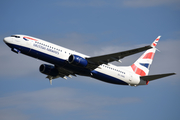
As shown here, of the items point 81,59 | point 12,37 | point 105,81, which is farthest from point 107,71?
point 12,37

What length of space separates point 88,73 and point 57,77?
36.6 ft

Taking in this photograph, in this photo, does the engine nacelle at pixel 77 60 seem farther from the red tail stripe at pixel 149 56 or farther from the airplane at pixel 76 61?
the red tail stripe at pixel 149 56

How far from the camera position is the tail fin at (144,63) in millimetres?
59691

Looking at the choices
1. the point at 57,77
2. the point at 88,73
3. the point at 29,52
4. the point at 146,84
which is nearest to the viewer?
the point at 29,52

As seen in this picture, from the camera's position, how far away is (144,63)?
6194cm

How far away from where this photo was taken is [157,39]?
198 feet

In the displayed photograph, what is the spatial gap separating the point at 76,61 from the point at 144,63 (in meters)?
18.6

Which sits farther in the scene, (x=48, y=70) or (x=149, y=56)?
(x=149, y=56)

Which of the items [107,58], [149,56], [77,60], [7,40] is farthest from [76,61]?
[149,56]

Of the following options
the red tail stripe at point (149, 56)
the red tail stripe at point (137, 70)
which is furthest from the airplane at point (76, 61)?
the red tail stripe at point (149, 56)

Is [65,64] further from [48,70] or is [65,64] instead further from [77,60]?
[48,70]

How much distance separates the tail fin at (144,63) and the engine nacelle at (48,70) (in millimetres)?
15098

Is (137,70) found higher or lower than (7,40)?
lower

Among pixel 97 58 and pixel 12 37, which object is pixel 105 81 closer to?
pixel 97 58
